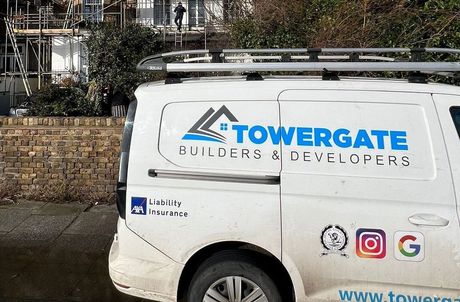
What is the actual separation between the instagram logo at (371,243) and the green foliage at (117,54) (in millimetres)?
9248

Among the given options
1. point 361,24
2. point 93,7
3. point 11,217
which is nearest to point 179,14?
point 93,7

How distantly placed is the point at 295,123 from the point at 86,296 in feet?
8.40

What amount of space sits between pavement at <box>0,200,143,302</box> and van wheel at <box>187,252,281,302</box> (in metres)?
1.33

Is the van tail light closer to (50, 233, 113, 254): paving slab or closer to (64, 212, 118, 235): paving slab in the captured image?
(50, 233, 113, 254): paving slab

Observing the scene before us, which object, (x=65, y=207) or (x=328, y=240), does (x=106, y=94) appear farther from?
(x=328, y=240)

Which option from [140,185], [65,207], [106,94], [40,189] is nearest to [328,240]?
[140,185]

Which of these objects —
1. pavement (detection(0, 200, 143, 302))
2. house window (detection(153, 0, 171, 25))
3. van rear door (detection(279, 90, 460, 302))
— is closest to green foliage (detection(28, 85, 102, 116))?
pavement (detection(0, 200, 143, 302))

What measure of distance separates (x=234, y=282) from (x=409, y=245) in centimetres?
117

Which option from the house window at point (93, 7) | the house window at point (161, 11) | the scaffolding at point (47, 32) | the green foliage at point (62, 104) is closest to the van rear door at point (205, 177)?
the green foliage at point (62, 104)

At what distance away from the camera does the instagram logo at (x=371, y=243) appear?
10.5 feet

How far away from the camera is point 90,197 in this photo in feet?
24.1

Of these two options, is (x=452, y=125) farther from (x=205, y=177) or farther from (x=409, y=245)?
(x=205, y=177)

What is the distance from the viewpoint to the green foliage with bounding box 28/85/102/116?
28.1ft

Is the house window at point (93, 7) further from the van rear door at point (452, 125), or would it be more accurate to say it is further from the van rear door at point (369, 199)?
the van rear door at point (452, 125)
